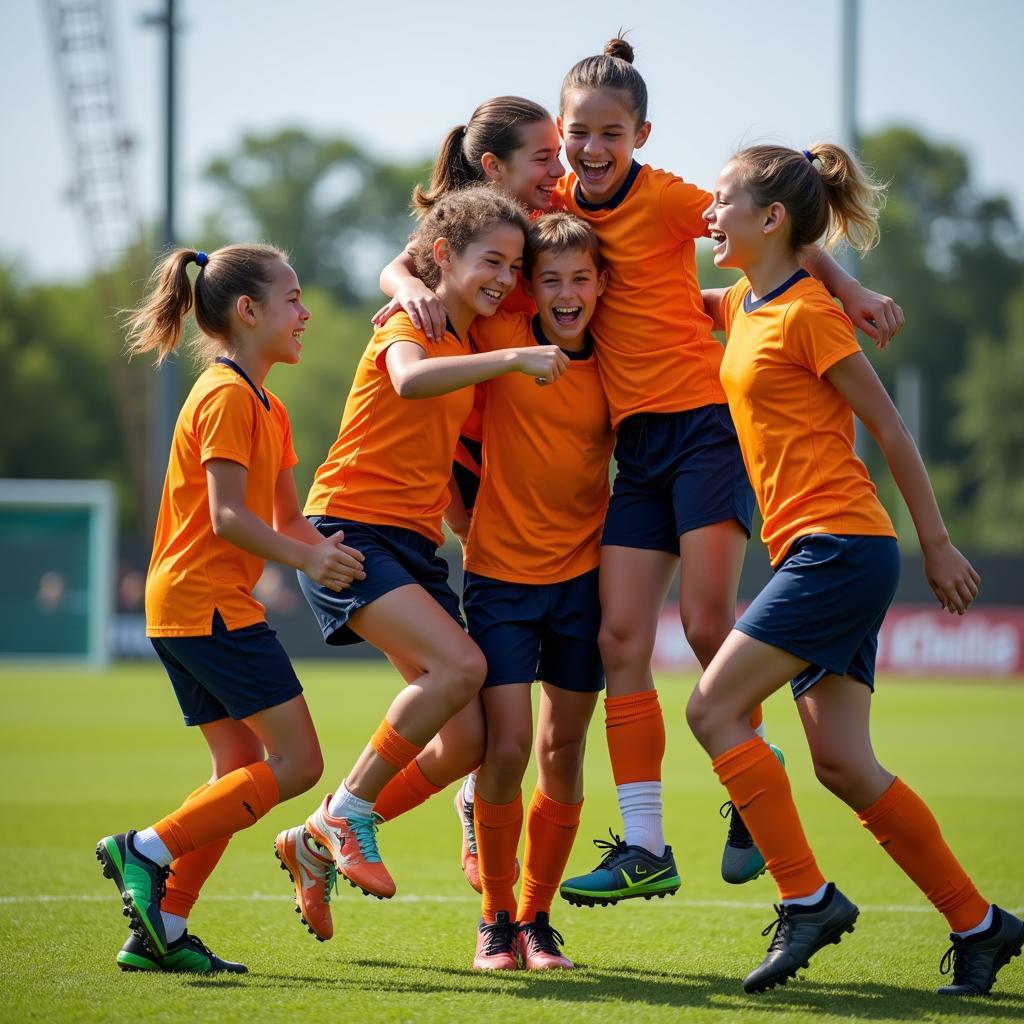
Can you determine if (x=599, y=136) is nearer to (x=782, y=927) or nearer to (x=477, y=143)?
(x=477, y=143)

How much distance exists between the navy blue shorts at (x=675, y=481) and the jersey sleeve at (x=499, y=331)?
451 mm

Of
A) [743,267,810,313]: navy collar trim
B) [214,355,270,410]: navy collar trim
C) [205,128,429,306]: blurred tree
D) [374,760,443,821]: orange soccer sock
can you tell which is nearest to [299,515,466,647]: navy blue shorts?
[214,355,270,410]: navy collar trim

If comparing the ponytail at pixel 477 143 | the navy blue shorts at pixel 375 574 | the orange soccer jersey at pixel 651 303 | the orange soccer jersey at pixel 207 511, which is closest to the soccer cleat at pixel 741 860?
the navy blue shorts at pixel 375 574

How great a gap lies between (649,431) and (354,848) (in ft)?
5.26

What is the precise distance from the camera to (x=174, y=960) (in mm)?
4434

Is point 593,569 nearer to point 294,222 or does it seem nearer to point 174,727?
point 174,727

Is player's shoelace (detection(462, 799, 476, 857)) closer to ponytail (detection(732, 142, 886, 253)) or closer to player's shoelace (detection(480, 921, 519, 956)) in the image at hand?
player's shoelace (detection(480, 921, 519, 956))

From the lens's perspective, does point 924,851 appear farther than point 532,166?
No

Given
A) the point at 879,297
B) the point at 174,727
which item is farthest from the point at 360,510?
the point at 174,727

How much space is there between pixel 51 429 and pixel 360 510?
43.6m

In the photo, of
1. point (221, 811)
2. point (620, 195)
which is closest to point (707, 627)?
point (620, 195)

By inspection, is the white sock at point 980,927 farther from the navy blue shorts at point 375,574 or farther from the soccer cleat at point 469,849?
the navy blue shorts at point 375,574

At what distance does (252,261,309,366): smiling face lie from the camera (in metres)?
4.72

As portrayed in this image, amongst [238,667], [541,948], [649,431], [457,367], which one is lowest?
[541,948]
